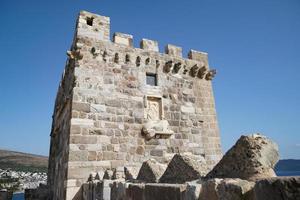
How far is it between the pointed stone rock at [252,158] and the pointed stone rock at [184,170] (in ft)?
1.78

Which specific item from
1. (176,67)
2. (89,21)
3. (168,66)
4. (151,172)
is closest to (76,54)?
(89,21)

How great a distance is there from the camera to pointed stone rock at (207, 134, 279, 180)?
167 cm

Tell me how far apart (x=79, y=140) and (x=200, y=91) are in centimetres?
458

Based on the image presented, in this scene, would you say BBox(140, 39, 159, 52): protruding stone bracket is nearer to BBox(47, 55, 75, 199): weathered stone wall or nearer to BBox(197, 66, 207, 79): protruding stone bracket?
BBox(197, 66, 207, 79): protruding stone bracket

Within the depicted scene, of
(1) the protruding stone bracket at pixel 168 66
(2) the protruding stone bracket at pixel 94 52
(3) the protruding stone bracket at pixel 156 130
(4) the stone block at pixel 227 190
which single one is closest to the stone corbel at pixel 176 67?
(1) the protruding stone bracket at pixel 168 66

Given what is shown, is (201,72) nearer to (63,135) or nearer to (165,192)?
(63,135)

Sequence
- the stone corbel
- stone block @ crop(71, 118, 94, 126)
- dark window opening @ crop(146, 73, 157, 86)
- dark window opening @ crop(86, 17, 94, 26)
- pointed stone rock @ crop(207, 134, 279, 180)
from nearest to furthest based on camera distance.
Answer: pointed stone rock @ crop(207, 134, 279, 180) → stone block @ crop(71, 118, 94, 126) → dark window opening @ crop(86, 17, 94, 26) → dark window opening @ crop(146, 73, 157, 86) → the stone corbel

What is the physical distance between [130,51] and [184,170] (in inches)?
206

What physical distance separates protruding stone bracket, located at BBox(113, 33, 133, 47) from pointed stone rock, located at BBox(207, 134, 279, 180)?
5.87 m

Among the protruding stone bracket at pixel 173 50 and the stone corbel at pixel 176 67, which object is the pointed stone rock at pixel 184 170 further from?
the protruding stone bracket at pixel 173 50

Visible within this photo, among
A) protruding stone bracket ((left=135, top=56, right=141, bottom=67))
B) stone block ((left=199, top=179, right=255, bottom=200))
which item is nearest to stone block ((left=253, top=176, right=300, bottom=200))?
stone block ((left=199, top=179, right=255, bottom=200))

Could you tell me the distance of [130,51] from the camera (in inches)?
282

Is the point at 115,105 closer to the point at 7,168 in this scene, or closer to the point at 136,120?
the point at 136,120

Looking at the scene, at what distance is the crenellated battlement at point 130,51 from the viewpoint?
21.9ft
